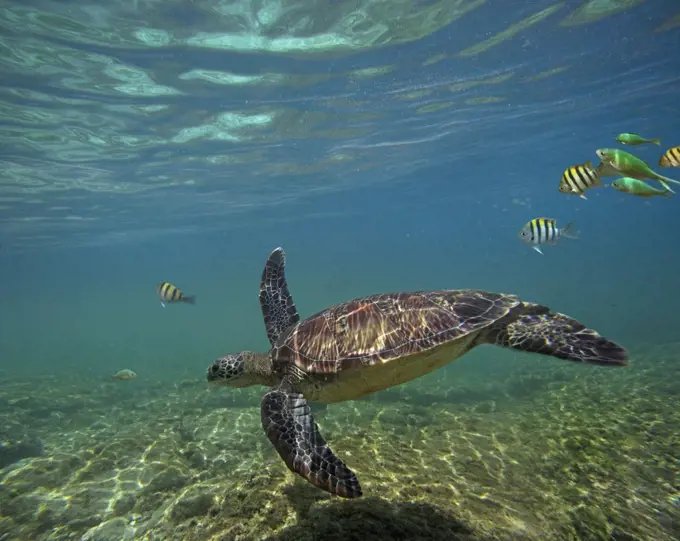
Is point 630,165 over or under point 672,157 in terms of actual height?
under

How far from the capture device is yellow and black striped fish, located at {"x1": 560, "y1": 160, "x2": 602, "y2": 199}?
5434 mm

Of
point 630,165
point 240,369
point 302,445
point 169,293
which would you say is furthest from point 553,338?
point 169,293

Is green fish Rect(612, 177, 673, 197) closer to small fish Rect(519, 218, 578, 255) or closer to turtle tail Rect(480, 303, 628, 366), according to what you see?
small fish Rect(519, 218, 578, 255)

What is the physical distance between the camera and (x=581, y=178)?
217 inches

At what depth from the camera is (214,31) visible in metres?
11.3

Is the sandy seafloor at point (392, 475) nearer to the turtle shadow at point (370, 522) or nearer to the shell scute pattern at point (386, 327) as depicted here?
the turtle shadow at point (370, 522)

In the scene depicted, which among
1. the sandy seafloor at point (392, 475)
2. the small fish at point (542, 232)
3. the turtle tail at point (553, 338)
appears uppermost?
the small fish at point (542, 232)

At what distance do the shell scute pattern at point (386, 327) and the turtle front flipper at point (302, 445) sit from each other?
0.45m

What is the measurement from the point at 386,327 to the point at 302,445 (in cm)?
156

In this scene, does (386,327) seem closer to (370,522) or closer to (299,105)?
(370,522)

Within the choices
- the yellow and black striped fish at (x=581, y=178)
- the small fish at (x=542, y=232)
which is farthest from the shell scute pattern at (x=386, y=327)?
the small fish at (x=542, y=232)

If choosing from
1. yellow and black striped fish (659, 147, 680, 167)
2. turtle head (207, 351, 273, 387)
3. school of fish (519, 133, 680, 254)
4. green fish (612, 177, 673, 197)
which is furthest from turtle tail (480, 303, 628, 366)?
yellow and black striped fish (659, 147, 680, 167)

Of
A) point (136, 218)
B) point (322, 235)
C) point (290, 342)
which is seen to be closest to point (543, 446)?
point (290, 342)

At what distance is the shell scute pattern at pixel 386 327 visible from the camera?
158 inches
